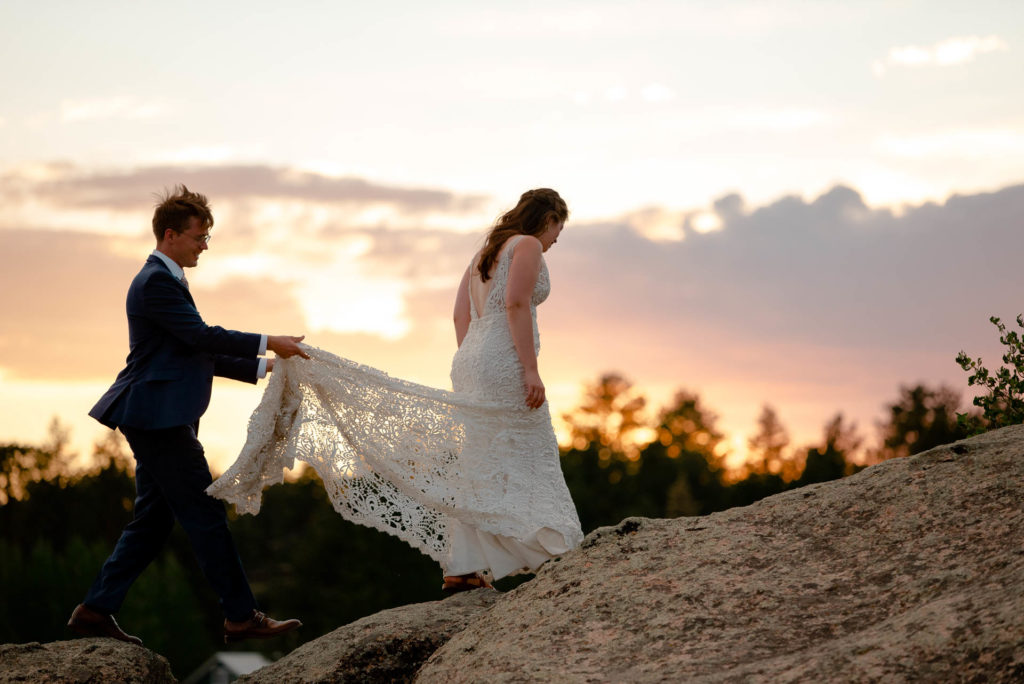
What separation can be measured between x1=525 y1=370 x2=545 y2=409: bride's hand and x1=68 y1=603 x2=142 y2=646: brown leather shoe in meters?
3.13

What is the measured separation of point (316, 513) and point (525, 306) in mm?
47207

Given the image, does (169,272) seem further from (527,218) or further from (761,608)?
(761,608)

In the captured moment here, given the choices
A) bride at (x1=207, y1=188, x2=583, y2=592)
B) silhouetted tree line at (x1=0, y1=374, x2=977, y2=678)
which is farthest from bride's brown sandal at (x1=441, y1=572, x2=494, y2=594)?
silhouetted tree line at (x1=0, y1=374, x2=977, y2=678)

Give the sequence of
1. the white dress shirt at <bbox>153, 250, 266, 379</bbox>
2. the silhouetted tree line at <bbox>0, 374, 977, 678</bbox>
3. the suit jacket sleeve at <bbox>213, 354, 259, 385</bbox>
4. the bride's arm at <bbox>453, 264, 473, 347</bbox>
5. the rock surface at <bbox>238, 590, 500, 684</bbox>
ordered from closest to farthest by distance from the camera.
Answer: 1. the rock surface at <bbox>238, 590, 500, 684</bbox>
2. the white dress shirt at <bbox>153, 250, 266, 379</bbox>
3. the suit jacket sleeve at <bbox>213, 354, 259, 385</bbox>
4. the bride's arm at <bbox>453, 264, 473, 347</bbox>
5. the silhouetted tree line at <bbox>0, 374, 977, 678</bbox>

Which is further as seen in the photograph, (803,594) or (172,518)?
(172,518)

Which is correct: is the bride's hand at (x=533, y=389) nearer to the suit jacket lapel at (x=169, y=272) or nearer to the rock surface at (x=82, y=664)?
the suit jacket lapel at (x=169, y=272)

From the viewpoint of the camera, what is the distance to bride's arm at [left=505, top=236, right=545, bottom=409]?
8.26 meters

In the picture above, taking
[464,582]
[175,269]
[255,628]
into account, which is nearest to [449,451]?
[464,582]

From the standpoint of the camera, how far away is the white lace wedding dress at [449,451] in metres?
8.17

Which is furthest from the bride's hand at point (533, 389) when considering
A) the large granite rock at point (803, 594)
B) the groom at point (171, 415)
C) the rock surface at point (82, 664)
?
the rock surface at point (82, 664)

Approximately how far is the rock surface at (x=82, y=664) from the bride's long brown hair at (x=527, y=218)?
355 cm

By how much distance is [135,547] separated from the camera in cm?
743

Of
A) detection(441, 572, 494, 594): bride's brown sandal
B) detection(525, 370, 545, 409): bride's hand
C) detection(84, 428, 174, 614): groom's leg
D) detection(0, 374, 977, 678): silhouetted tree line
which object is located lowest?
detection(441, 572, 494, 594): bride's brown sandal

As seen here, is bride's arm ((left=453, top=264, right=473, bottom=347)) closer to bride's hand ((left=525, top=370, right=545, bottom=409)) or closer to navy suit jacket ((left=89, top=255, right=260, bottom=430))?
bride's hand ((left=525, top=370, right=545, bottom=409))
